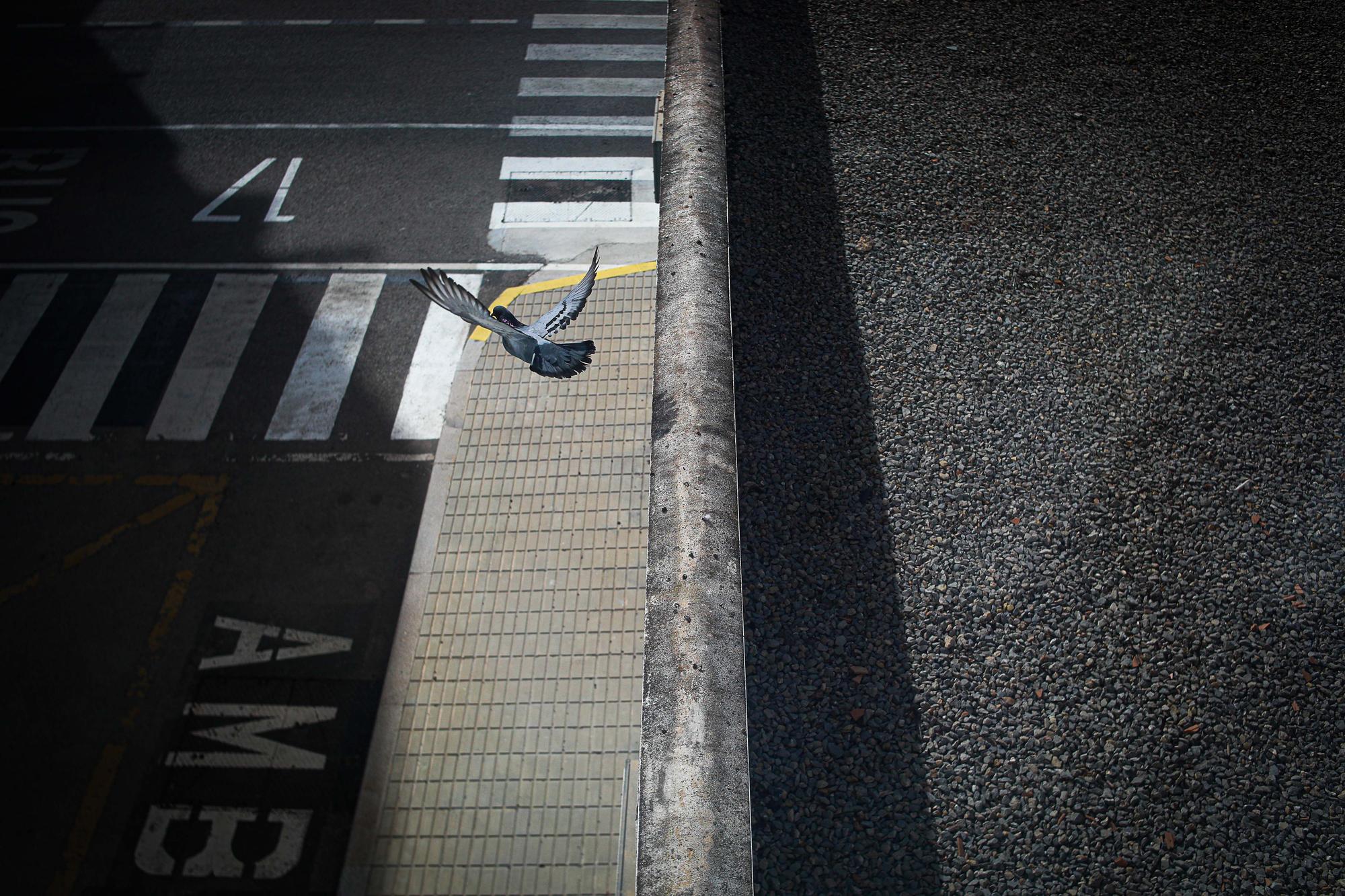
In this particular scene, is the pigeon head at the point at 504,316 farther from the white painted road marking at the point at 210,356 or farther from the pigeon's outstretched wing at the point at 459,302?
the white painted road marking at the point at 210,356

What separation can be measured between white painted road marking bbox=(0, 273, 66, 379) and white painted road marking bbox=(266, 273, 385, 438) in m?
3.29

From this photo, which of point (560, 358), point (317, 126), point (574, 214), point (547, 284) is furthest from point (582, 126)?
point (560, 358)

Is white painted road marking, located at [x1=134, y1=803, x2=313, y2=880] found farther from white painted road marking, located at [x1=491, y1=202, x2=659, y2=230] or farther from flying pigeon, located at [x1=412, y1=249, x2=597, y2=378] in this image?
white painted road marking, located at [x1=491, y1=202, x2=659, y2=230]

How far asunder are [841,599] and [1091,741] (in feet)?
4.96

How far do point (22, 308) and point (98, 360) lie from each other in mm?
1580

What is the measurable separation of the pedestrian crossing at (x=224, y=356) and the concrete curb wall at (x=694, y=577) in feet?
12.7

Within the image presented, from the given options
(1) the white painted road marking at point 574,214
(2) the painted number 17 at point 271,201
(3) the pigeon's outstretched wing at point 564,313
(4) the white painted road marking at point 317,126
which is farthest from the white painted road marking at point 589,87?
(3) the pigeon's outstretched wing at point 564,313

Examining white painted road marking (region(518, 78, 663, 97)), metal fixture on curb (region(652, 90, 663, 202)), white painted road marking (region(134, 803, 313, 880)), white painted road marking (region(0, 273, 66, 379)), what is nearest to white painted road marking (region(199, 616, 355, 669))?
white painted road marking (region(134, 803, 313, 880))

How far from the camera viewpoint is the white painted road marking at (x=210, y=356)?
876cm

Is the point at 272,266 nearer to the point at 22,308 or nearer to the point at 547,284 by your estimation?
the point at 22,308

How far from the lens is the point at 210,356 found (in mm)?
9352

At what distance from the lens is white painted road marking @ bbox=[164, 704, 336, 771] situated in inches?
253

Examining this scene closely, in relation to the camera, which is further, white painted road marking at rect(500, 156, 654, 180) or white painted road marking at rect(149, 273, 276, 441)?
white painted road marking at rect(500, 156, 654, 180)

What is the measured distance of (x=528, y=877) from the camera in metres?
5.02
